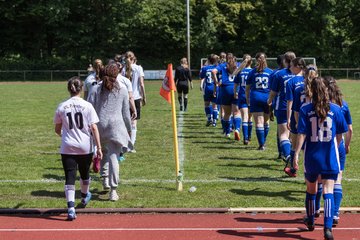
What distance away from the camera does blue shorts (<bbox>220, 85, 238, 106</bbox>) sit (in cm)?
1447

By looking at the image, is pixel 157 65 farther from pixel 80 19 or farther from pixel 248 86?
pixel 248 86

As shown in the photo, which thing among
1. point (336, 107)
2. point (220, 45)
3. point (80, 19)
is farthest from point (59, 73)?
point (336, 107)

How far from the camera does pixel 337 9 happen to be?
5362cm

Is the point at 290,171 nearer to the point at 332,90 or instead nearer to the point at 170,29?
the point at 332,90

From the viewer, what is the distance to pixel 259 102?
1190 centimetres

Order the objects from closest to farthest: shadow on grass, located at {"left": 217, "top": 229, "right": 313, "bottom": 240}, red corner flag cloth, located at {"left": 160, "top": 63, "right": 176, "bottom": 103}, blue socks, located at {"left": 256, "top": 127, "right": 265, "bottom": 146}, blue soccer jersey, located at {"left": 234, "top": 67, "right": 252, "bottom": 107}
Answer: shadow on grass, located at {"left": 217, "top": 229, "right": 313, "bottom": 240}
red corner flag cloth, located at {"left": 160, "top": 63, "right": 176, "bottom": 103}
blue socks, located at {"left": 256, "top": 127, "right": 265, "bottom": 146}
blue soccer jersey, located at {"left": 234, "top": 67, "right": 252, "bottom": 107}

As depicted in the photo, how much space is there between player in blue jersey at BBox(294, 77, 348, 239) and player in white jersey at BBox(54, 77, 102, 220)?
2.67m

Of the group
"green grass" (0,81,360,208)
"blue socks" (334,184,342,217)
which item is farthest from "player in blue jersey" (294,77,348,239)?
"green grass" (0,81,360,208)

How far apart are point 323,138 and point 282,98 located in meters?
3.91

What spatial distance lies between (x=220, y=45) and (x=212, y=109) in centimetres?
3922

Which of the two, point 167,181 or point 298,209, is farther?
point 167,181

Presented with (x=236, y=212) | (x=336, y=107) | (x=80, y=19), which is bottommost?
(x=236, y=212)

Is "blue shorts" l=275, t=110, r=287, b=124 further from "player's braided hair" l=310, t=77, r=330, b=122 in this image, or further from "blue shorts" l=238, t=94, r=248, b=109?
"player's braided hair" l=310, t=77, r=330, b=122

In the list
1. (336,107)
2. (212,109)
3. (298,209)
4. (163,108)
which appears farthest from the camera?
A: (163,108)
